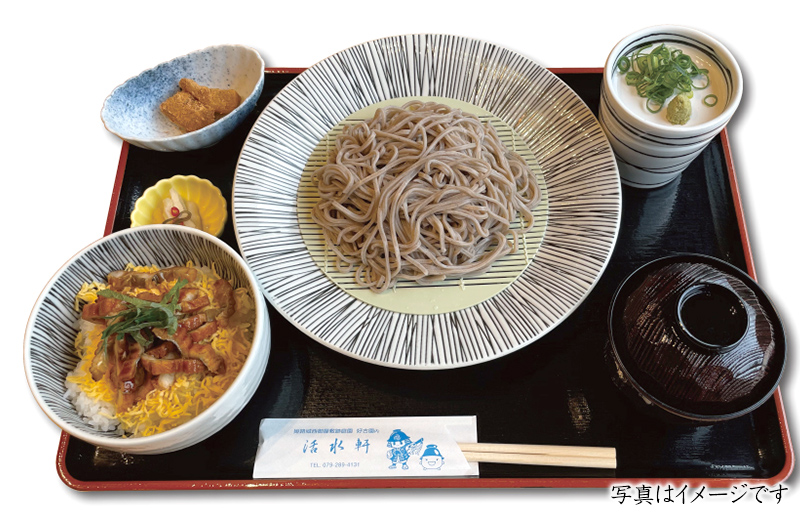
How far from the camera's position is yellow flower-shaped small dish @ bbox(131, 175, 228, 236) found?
309 centimetres

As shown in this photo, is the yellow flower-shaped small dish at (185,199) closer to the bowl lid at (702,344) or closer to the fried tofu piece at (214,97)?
the fried tofu piece at (214,97)

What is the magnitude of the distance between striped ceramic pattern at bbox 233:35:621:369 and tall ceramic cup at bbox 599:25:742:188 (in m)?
0.14

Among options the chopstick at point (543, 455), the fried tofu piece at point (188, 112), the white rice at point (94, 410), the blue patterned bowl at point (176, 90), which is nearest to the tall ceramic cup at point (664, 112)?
the chopstick at point (543, 455)

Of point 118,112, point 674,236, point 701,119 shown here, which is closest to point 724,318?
point 674,236

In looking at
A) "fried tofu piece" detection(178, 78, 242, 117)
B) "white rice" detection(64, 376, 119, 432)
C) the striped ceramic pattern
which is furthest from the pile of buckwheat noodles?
"white rice" detection(64, 376, 119, 432)

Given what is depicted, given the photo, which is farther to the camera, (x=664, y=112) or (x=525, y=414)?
(x=664, y=112)

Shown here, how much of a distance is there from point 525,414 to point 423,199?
115cm

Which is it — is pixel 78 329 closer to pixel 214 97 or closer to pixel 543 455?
pixel 214 97

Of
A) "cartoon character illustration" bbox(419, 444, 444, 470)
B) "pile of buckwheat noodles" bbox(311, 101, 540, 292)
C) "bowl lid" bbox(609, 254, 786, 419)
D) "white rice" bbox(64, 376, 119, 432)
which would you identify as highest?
"pile of buckwheat noodles" bbox(311, 101, 540, 292)

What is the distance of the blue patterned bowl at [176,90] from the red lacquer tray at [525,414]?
1187 mm

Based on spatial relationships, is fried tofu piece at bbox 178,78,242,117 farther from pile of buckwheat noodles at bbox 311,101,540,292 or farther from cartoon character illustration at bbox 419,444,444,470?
cartoon character illustration at bbox 419,444,444,470

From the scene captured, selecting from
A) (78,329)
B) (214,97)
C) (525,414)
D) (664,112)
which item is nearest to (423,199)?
(525,414)

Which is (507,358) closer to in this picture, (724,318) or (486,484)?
(486,484)

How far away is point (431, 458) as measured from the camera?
2.45 metres
